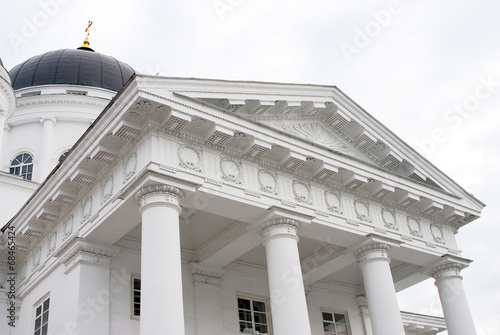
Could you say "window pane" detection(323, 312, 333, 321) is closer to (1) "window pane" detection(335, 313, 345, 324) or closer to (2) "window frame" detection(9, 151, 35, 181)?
(1) "window pane" detection(335, 313, 345, 324)

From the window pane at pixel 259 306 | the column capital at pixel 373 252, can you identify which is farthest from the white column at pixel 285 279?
the window pane at pixel 259 306

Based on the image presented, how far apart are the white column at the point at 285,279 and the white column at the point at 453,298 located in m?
5.67

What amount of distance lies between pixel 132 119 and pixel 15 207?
361 inches

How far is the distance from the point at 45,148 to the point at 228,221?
13713 mm

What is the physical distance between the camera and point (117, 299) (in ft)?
47.1

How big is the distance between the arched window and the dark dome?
3613mm

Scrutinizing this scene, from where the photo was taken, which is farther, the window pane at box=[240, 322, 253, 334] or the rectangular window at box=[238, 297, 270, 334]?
the rectangular window at box=[238, 297, 270, 334]

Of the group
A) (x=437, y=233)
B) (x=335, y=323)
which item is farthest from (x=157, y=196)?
(x=335, y=323)

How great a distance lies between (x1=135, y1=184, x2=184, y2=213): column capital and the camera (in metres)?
12.3

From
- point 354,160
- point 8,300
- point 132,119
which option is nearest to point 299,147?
point 354,160

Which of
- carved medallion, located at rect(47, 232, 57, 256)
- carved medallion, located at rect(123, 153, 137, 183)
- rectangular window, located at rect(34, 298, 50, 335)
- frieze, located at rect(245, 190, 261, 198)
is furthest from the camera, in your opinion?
carved medallion, located at rect(47, 232, 57, 256)

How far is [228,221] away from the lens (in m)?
15.7

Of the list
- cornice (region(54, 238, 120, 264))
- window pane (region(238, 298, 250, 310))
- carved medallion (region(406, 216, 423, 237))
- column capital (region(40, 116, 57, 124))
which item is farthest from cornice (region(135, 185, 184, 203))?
column capital (region(40, 116, 57, 124))

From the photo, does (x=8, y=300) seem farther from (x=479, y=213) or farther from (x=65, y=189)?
(x=479, y=213)
